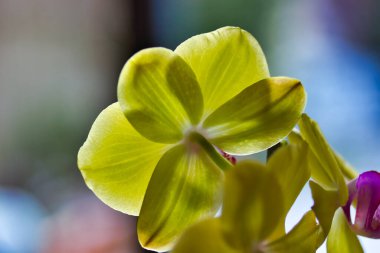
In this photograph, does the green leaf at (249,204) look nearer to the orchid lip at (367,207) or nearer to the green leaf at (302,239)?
the green leaf at (302,239)

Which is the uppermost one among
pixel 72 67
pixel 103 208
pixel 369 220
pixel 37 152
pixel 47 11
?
pixel 369 220

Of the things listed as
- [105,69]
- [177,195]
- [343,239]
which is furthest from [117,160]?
[105,69]

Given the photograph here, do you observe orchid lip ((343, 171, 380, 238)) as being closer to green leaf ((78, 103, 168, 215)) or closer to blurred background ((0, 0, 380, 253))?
green leaf ((78, 103, 168, 215))

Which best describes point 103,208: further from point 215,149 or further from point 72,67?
point 215,149

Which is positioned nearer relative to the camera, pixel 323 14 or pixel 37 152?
pixel 37 152

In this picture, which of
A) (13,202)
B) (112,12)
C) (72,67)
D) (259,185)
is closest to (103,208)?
(13,202)

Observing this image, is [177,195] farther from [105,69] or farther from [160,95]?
[105,69]

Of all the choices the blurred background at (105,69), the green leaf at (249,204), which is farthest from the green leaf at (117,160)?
the blurred background at (105,69)
